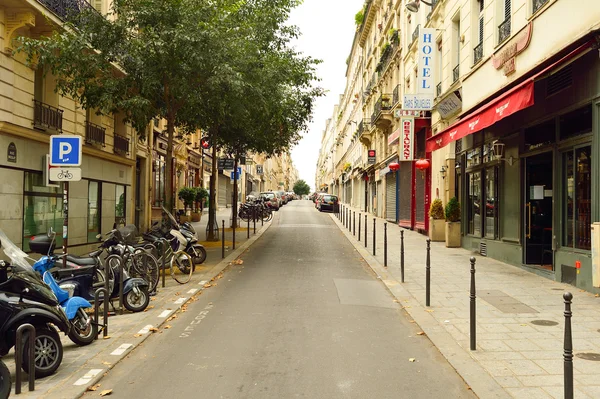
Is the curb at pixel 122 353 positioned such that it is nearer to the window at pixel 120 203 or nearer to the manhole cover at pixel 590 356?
the manhole cover at pixel 590 356

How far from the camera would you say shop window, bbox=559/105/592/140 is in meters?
9.09

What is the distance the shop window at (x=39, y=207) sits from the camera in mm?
12680

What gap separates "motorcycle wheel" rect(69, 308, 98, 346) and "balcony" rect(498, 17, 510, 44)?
11.5 m

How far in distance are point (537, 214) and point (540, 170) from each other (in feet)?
3.41

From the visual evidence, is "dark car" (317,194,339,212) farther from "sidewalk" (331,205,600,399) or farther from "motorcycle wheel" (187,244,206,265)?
"sidewalk" (331,205,600,399)

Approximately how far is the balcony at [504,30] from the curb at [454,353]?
7.32 m

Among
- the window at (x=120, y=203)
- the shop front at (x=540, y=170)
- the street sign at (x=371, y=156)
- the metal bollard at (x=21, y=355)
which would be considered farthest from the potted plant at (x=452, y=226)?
the street sign at (x=371, y=156)

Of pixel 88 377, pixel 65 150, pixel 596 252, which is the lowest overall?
pixel 88 377

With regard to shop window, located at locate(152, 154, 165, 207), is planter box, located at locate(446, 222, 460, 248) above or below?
below

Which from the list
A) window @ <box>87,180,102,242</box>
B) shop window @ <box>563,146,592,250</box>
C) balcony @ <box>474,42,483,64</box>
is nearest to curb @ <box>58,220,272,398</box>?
A: window @ <box>87,180,102,242</box>

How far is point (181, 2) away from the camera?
12.2m

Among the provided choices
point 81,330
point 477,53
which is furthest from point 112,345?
point 477,53

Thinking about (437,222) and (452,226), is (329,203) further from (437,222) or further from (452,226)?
(452,226)

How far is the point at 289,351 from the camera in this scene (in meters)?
5.84
